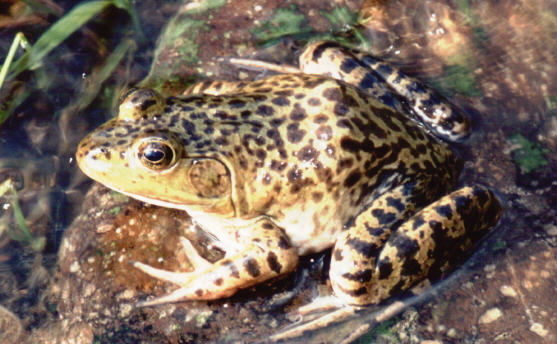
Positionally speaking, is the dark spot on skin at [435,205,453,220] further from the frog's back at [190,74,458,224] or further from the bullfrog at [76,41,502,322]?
the frog's back at [190,74,458,224]

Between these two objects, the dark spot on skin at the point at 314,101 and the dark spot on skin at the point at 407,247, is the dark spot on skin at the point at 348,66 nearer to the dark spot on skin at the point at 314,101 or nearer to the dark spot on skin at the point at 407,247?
the dark spot on skin at the point at 314,101

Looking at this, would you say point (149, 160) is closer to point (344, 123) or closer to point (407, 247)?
point (344, 123)

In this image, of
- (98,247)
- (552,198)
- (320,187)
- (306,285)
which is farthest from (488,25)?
(98,247)

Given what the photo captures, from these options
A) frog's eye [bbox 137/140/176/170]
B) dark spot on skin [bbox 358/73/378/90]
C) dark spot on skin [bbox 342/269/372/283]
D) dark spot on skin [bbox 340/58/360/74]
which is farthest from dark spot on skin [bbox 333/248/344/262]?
dark spot on skin [bbox 340/58/360/74]

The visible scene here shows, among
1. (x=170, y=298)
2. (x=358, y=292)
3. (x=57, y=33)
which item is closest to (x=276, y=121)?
(x=358, y=292)

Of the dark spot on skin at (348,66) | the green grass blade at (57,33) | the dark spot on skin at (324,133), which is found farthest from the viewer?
the green grass blade at (57,33)

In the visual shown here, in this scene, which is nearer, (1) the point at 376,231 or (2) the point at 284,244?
(1) the point at 376,231

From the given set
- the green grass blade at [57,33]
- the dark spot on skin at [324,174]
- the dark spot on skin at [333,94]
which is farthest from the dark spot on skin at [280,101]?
the green grass blade at [57,33]

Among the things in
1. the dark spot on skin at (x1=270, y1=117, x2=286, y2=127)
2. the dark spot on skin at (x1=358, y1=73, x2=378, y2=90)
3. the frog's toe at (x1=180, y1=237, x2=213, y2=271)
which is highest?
the dark spot on skin at (x1=270, y1=117, x2=286, y2=127)
